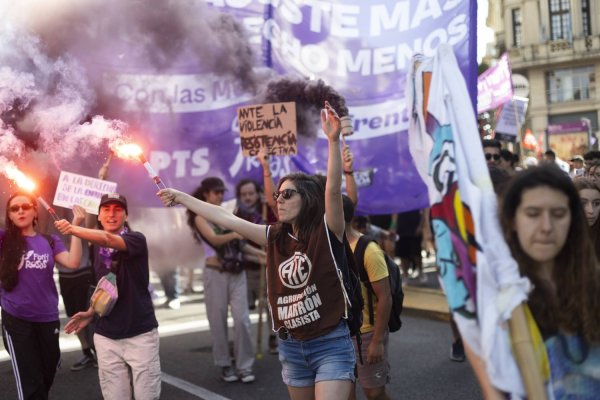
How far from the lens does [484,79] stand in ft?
40.8

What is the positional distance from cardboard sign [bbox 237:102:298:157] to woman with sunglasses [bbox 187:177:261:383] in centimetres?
48

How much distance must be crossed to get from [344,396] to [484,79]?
10.2 metres

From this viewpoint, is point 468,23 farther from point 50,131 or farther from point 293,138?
point 50,131

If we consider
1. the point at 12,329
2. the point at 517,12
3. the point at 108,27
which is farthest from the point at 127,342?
the point at 517,12

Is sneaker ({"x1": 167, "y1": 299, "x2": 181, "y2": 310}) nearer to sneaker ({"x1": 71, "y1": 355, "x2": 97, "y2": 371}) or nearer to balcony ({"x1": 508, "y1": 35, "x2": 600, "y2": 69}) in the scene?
sneaker ({"x1": 71, "y1": 355, "x2": 97, "y2": 371})

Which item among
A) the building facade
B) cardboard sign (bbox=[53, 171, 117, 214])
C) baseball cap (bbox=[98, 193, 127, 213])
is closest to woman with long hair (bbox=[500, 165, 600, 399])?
baseball cap (bbox=[98, 193, 127, 213])

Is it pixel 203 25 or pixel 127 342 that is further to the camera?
pixel 203 25

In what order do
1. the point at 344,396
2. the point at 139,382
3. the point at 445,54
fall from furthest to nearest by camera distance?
1. the point at 139,382
2. the point at 344,396
3. the point at 445,54

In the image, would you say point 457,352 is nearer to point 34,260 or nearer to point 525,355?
point 34,260

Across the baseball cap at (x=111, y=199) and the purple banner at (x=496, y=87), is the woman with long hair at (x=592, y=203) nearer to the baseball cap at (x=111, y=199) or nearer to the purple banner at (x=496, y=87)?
the baseball cap at (x=111, y=199)

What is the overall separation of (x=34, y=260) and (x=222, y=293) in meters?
1.95

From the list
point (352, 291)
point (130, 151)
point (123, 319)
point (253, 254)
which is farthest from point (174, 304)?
point (352, 291)

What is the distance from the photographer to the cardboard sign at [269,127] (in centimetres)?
596

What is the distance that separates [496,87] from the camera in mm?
12102
